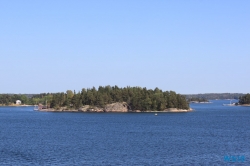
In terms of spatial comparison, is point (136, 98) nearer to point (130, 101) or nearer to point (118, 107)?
point (130, 101)

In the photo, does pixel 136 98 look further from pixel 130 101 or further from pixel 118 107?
pixel 118 107

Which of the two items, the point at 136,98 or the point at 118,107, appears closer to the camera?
the point at 136,98

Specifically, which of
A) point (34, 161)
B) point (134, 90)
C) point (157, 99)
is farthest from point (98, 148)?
point (134, 90)

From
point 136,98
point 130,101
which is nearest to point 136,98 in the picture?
point 136,98

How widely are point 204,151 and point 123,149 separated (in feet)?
36.0

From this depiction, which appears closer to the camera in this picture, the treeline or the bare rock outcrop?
the treeline

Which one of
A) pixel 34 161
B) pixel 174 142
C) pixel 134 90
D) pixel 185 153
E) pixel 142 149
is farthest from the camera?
pixel 134 90

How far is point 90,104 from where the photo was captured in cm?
19588

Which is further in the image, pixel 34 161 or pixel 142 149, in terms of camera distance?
pixel 142 149

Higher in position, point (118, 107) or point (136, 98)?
point (136, 98)

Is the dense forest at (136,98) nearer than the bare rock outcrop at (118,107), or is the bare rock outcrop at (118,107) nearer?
the dense forest at (136,98)

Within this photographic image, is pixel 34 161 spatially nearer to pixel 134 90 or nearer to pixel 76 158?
pixel 76 158

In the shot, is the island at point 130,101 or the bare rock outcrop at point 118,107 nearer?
the island at point 130,101

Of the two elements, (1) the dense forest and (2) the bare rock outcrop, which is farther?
(2) the bare rock outcrop
